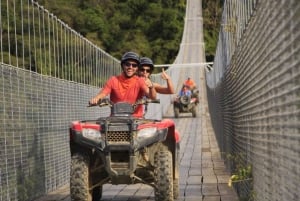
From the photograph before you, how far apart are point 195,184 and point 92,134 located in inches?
120

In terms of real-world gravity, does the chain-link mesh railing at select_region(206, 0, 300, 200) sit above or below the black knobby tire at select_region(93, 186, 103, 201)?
above

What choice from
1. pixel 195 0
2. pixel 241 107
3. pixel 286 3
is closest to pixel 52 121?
pixel 241 107

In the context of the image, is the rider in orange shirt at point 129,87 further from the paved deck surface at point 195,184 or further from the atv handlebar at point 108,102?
the paved deck surface at point 195,184

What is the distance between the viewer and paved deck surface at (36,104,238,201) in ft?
25.3

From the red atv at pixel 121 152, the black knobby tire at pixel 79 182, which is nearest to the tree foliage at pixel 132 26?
the red atv at pixel 121 152

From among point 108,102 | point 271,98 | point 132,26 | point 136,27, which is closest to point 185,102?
point 108,102

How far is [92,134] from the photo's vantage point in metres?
6.14

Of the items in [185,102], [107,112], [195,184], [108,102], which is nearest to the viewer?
[108,102]

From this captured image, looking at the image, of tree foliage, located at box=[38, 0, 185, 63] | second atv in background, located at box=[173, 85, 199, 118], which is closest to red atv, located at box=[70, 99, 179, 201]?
second atv in background, located at box=[173, 85, 199, 118]

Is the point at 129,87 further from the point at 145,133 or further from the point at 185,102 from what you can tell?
the point at 185,102

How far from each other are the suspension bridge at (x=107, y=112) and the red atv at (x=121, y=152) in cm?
75

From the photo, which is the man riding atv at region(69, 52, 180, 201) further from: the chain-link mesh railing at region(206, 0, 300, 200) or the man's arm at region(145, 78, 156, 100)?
the chain-link mesh railing at region(206, 0, 300, 200)

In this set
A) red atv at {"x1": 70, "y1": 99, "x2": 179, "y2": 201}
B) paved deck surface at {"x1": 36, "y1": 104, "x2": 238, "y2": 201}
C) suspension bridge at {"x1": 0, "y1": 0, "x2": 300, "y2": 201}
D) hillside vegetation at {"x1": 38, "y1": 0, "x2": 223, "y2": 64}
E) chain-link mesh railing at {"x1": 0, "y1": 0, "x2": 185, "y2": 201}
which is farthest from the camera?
hillside vegetation at {"x1": 38, "y1": 0, "x2": 223, "y2": 64}

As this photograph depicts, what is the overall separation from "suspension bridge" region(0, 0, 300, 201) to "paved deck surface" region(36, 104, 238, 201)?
Result: 0.5 inches
